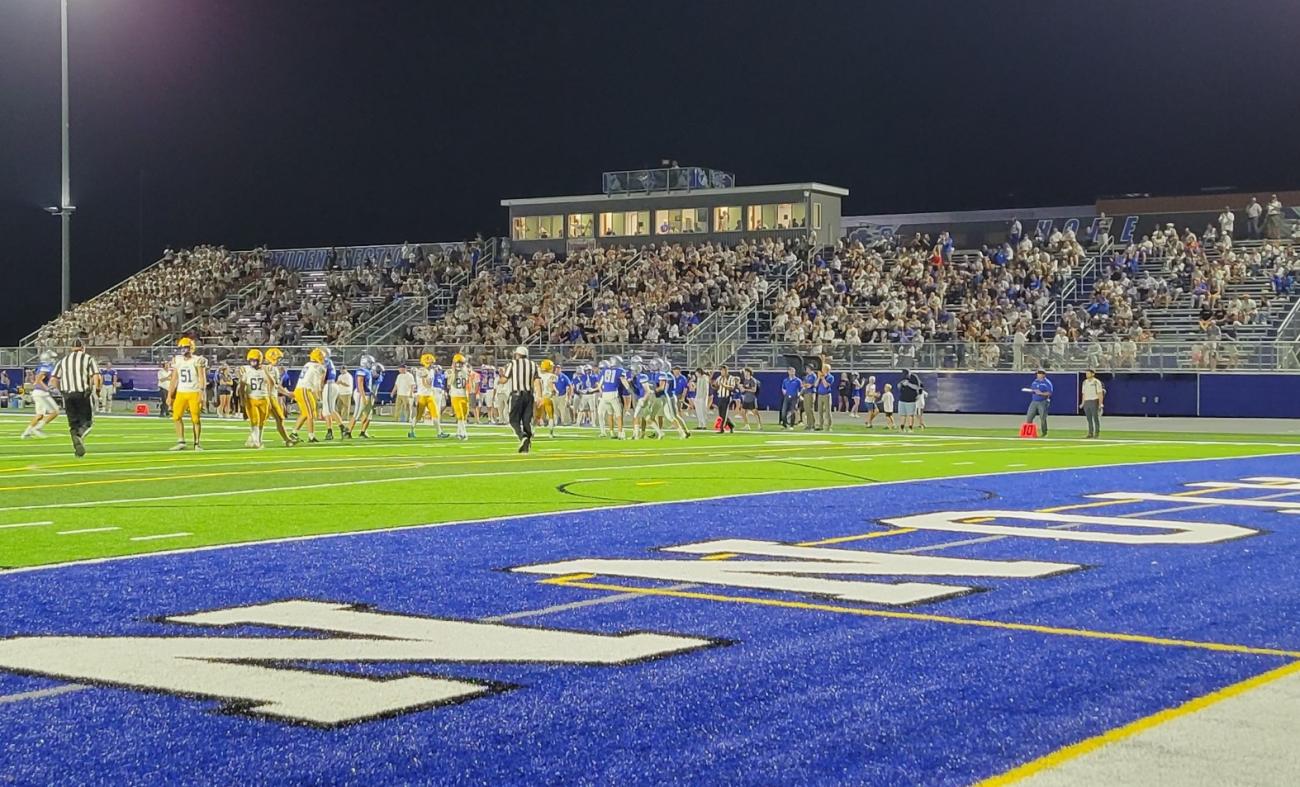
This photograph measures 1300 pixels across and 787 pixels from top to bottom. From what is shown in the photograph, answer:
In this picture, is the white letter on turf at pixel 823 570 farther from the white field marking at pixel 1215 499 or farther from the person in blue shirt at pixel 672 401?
the person in blue shirt at pixel 672 401

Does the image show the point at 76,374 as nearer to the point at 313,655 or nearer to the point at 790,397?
the point at 313,655

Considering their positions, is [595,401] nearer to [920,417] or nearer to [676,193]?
[920,417]

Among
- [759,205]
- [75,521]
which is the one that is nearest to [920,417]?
[759,205]

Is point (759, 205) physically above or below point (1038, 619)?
above

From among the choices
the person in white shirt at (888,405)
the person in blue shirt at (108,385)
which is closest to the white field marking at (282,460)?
the person in white shirt at (888,405)

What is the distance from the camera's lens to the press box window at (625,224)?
51.9m

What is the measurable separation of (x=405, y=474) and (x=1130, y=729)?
12.3m

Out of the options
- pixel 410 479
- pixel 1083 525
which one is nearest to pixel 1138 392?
pixel 410 479

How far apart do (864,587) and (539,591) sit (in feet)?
5.44

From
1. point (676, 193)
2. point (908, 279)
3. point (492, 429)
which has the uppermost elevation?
point (676, 193)

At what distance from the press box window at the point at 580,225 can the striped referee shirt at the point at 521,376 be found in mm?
32140

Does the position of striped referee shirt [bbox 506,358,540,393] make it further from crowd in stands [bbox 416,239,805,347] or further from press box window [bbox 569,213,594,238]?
press box window [bbox 569,213,594,238]

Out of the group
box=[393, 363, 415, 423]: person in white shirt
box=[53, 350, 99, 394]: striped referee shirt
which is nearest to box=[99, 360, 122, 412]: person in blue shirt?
box=[393, 363, 415, 423]: person in white shirt

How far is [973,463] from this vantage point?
19031 millimetres
